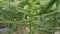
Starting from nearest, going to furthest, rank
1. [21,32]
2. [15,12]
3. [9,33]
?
1. [15,12]
2. [9,33]
3. [21,32]

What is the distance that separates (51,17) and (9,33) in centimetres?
55

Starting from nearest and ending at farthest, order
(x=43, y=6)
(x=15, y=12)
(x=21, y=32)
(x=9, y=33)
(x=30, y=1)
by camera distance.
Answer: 1. (x=30, y=1)
2. (x=43, y=6)
3. (x=15, y=12)
4. (x=9, y=33)
5. (x=21, y=32)

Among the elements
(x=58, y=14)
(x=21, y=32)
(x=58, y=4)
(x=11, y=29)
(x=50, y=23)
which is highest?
(x=58, y=4)

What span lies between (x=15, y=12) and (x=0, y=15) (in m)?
0.16

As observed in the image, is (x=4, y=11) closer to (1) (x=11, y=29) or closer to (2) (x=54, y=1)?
(1) (x=11, y=29)

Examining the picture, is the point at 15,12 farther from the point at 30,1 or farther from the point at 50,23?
the point at 30,1

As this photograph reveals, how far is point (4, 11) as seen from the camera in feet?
5.59

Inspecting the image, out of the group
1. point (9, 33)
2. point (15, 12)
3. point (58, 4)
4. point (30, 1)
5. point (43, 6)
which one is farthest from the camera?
point (9, 33)

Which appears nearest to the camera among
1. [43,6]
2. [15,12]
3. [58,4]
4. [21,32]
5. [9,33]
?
[58,4]

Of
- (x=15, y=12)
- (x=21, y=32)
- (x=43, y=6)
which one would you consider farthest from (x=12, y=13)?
(x=21, y=32)

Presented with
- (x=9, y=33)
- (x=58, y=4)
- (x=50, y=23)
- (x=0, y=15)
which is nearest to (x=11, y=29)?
(x=9, y=33)

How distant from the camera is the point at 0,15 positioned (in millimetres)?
1723

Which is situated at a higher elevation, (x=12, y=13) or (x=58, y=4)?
(x=58, y=4)

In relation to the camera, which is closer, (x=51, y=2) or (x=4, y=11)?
(x=51, y=2)
